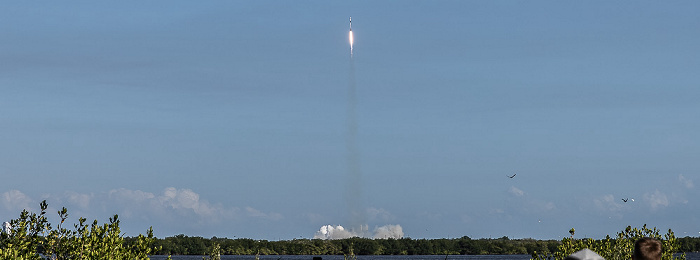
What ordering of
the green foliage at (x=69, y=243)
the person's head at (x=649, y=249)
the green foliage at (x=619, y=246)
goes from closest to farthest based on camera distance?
the person's head at (x=649, y=249) → the green foliage at (x=69, y=243) → the green foliage at (x=619, y=246)

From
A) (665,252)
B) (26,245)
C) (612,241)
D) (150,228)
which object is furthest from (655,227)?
(26,245)

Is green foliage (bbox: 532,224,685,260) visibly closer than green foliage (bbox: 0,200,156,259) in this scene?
No

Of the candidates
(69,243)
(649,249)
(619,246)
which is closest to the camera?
(649,249)

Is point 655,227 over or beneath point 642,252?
over

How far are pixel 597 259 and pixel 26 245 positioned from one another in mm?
16591

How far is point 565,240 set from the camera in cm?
3064

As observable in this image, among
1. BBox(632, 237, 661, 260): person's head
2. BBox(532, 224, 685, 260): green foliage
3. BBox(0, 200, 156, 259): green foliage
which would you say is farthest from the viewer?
BBox(532, 224, 685, 260): green foliage

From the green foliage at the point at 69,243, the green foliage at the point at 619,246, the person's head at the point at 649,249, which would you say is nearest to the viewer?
the person's head at the point at 649,249

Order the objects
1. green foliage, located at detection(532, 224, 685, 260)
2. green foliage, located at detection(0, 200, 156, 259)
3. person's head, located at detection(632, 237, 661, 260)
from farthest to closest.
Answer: green foliage, located at detection(532, 224, 685, 260) → green foliage, located at detection(0, 200, 156, 259) → person's head, located at detection(632, 237, 661, 260)

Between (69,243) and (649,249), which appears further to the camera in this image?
(69,243)

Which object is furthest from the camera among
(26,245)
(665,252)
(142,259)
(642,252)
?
(665,252)

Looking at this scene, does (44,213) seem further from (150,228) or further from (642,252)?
(642,252)

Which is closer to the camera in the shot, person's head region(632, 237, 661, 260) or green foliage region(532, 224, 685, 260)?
person's head region(632, 237, 661, 260)

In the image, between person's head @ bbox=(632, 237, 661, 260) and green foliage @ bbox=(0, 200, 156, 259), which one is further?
green foliage @ bbox=(0, 200, 156, 259)
